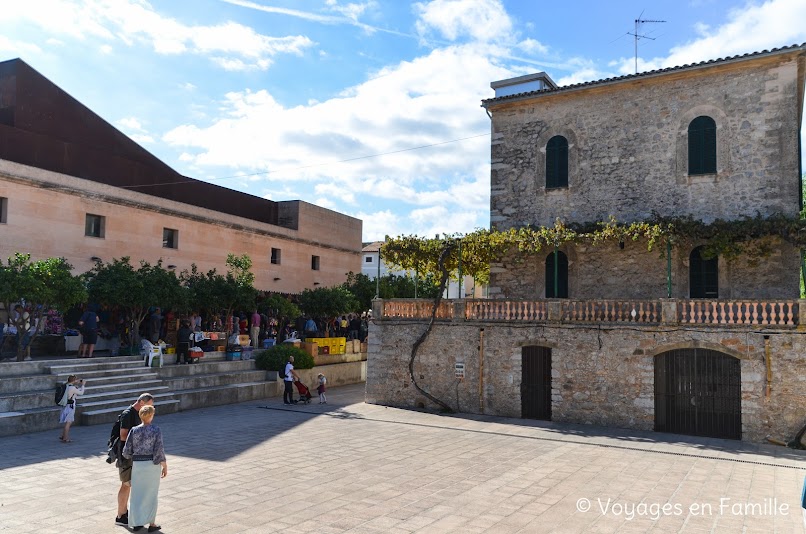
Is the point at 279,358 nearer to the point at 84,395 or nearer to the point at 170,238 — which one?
the point at 84,395

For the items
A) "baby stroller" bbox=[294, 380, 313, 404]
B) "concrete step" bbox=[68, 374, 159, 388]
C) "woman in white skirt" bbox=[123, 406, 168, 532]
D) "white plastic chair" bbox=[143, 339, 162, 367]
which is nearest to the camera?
"woman in white skirt" bbox=[123, 406, 168, 532]

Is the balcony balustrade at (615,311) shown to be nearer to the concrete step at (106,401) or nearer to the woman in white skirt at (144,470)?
the concrete step at (106,401)

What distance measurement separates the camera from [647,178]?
2034 cm

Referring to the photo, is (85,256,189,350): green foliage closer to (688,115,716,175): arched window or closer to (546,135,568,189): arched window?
(546,135,568,189): arched window

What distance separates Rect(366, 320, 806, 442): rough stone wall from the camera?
15.3 m

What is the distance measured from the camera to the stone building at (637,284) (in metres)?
16.0

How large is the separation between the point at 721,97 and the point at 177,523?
776 inches

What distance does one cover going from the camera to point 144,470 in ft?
25.6

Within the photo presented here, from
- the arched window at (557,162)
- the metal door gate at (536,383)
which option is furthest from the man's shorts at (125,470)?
the arched window at (557,162)

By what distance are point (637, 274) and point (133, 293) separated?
16.9 meters

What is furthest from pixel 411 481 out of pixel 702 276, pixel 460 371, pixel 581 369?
pixel 702 276

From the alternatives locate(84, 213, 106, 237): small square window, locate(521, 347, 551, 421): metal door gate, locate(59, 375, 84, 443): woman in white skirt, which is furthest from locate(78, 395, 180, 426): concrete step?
locate(521, 347, 551, 421): metal door gate

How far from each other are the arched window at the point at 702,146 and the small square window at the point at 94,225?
74.7 ft

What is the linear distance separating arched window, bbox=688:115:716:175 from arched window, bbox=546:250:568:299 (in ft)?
16.6
